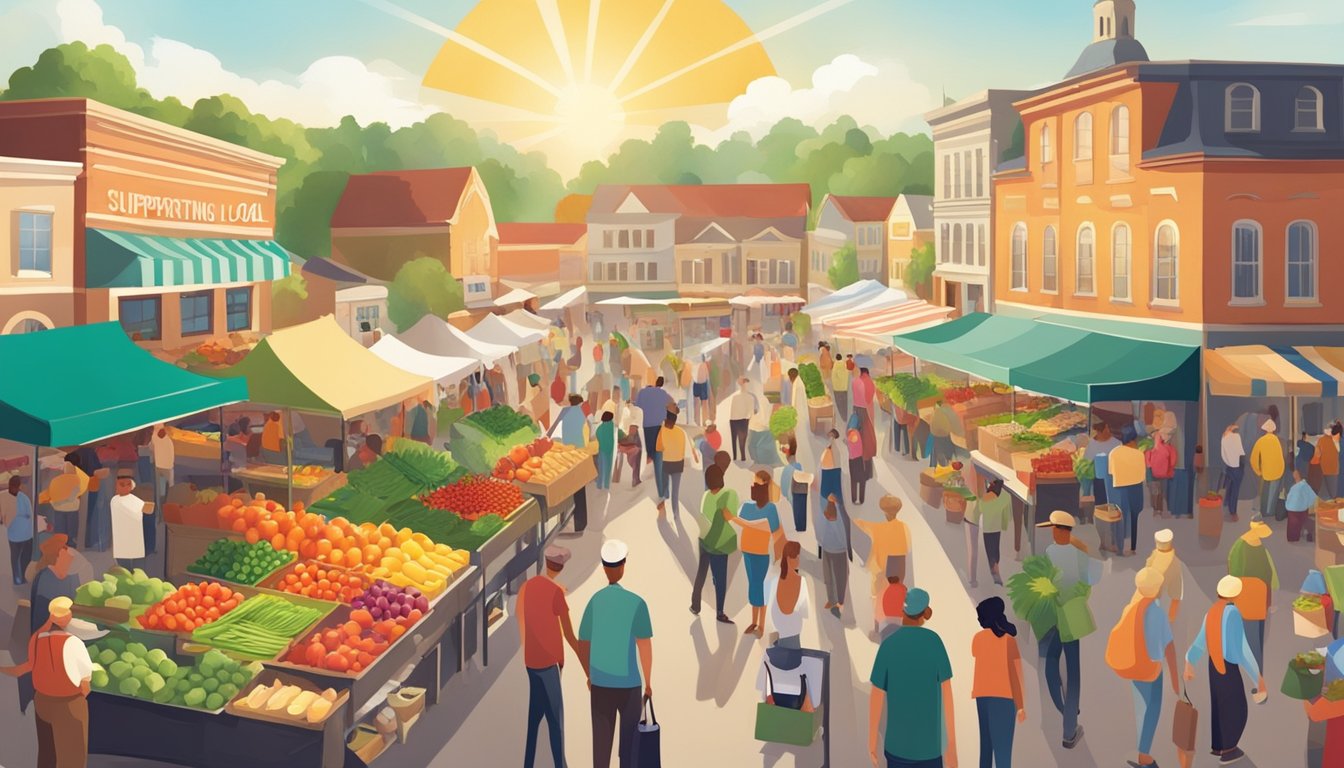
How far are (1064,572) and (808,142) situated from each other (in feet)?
491

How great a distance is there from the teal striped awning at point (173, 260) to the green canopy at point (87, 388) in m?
10.5

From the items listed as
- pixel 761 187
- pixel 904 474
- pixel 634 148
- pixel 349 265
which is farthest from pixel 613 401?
pixel 634 148

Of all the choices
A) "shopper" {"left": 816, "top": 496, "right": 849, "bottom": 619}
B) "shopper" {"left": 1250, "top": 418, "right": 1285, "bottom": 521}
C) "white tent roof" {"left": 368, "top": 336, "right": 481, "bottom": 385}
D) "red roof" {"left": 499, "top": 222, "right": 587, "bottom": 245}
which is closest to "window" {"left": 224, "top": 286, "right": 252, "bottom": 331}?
"white tent roof" {"left": 368, "top": 336, "right": 481, "bottom": 385}

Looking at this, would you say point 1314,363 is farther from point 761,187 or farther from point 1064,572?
point 761,187

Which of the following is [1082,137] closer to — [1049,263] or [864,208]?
[1049,263]

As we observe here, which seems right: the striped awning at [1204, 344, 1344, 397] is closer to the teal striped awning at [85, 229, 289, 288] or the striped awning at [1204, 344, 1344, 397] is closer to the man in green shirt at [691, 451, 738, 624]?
the man in green shirt at [691, 451, 738, 624]

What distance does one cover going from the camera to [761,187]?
82688mm

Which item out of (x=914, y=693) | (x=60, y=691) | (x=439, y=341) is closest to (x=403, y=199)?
(x=439, y=341)

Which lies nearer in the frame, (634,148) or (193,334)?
(193,334)

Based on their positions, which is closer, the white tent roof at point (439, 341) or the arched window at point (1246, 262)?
the arched window at point (1246, 262)

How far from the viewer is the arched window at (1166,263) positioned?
22.8 m

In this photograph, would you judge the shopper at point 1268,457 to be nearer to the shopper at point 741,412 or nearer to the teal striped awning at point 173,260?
the shopper at point 741,412

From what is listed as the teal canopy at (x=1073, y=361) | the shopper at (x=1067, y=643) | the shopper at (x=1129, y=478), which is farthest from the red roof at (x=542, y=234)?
the shopper at (x=1067, y=643)

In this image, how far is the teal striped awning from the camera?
85.1 ft
